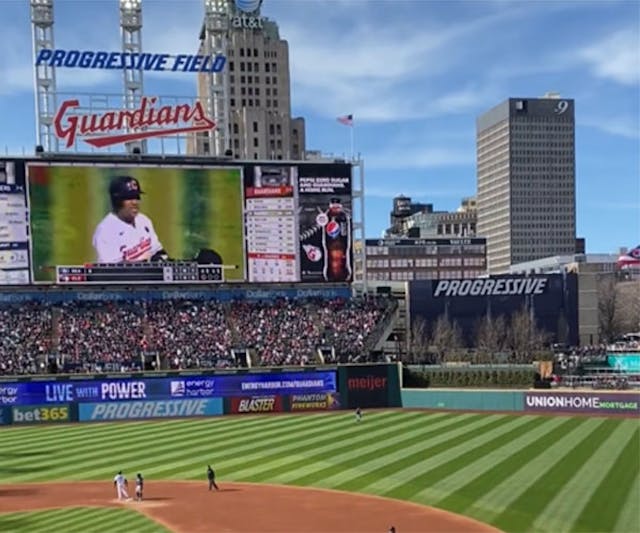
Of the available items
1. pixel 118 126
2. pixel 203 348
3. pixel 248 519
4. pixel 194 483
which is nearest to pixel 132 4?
pixel 118 126

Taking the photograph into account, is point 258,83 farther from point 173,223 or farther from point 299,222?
point 173,223

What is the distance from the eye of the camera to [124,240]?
62.5 metres

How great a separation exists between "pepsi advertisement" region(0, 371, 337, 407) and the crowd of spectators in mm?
4226

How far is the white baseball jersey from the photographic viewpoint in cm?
6212

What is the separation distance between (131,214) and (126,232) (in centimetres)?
156

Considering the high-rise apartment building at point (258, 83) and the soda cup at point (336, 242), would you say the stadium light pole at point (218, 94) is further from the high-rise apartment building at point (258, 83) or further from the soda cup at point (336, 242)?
the high-rise apartment building at point (258, 83)

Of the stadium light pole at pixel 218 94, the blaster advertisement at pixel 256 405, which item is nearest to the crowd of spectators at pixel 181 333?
the blaster advertisement at pixel 256 405

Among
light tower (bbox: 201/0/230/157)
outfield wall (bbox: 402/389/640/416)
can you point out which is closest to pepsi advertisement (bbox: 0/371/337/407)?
outfield wall (bbox: 402/389/640/416)

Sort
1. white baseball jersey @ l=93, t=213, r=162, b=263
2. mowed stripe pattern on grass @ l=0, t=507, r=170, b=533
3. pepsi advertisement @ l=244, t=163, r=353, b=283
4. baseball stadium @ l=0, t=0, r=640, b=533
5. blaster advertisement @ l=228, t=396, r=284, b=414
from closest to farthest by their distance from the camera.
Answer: mowed stripe pattern on grass @ l=0, t=507, r=170, b=533, baseball stadium @ l=0, t=0, r=640, b=533, blaster advertisement @ l=228, t=396, r=284, b=414, white baseball jersey @ l=93, t=213, r=162, b=263, pepsi advertisement @ l=244, t=163, r=353, b=283

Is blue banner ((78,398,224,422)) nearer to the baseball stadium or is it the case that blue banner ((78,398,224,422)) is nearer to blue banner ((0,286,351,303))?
the baseball stadium

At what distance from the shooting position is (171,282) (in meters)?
63.7

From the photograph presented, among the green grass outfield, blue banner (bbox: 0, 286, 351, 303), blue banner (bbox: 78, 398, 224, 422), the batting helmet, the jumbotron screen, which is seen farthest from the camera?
blue banner (bbox: 0, 286, 351, 303)

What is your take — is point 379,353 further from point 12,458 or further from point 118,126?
point 12,458

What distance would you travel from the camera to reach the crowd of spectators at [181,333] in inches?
2399
